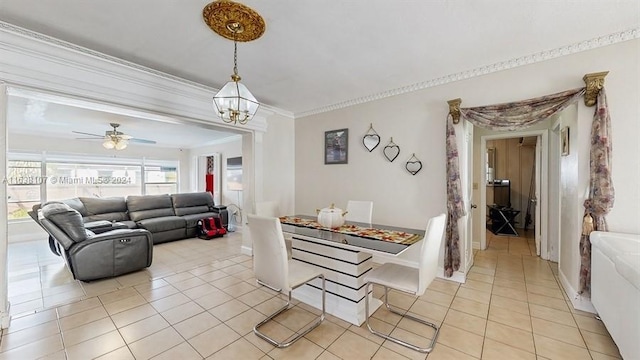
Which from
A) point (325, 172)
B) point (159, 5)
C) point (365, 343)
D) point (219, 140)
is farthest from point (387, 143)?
point (219, 140)

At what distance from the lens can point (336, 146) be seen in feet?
13.8

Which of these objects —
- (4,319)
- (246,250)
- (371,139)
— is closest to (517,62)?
(371,139)

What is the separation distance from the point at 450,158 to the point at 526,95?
0.95 metres

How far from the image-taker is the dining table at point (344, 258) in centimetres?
215

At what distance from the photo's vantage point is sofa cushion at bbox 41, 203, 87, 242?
9.72 ft

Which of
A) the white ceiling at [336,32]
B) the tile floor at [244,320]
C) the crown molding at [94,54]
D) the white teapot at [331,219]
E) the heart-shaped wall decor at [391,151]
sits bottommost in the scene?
the tile floor at [244,320]

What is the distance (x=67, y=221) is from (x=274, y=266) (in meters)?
2.84

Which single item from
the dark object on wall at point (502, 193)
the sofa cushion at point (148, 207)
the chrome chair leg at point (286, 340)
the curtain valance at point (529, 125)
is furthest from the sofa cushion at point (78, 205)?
the dark object on wall at point (502, 193)

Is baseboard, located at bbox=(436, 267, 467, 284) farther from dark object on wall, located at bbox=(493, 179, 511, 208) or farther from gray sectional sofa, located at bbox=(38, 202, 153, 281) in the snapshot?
dark object on wall, located at bbox=(493, 179, 511, 208)

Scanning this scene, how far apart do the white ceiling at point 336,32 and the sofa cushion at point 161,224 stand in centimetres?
328

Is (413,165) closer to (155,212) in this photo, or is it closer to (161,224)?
(161,224)

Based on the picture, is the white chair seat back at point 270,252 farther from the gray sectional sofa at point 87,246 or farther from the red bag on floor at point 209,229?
the red bag on floor at point 209,229

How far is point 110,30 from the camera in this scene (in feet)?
6.95

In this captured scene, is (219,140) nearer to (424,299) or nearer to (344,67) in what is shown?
(344,67)
